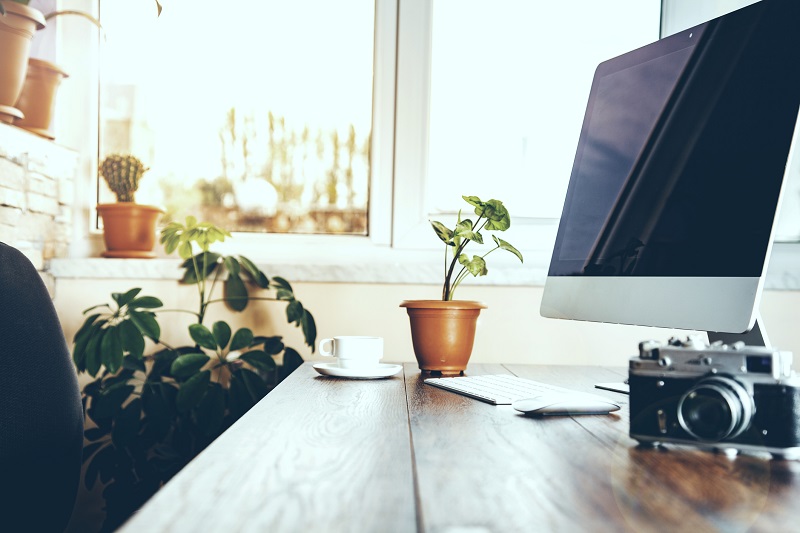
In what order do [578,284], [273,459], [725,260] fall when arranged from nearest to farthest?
[273,459], [725,260], [578,284]

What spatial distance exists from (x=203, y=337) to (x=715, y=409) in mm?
1217

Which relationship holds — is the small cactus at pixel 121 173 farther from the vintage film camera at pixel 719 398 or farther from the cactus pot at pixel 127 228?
the vintage film camera at pixel 719 398

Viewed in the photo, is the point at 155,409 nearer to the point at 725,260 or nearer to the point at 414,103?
the point at 414,103

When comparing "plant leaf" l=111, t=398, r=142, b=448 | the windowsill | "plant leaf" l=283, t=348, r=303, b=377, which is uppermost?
the windowsill

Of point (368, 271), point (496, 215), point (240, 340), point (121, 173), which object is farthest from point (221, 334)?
point (496, 215)

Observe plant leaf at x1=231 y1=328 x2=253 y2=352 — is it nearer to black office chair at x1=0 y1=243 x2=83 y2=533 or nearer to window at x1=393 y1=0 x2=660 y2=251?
black office chair at x1=0 y1=243 x2=83 y2=533

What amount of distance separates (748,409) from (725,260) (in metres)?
0.30

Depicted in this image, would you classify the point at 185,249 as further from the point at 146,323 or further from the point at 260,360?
the point at 260,360

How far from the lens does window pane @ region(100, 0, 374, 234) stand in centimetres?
212

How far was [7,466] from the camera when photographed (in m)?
0.97

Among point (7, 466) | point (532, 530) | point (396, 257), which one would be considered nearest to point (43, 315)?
point (7, 466)

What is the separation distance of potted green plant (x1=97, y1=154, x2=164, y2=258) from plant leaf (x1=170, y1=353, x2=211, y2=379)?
45cm

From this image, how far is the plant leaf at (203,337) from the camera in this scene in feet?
5.43

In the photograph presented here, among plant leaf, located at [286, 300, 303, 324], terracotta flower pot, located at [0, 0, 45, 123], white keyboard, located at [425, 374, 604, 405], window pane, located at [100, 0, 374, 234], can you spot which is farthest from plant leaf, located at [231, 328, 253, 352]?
terracotta flower pot, located at [0, 0, 45, 123]
